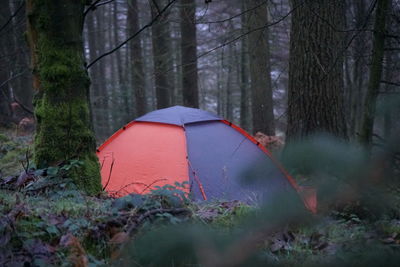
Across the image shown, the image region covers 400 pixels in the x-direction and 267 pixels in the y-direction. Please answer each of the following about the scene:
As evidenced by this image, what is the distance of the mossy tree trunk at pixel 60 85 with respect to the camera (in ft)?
10.9

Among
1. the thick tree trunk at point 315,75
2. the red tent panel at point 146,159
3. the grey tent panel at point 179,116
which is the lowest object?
the red tent panel at point 146,159

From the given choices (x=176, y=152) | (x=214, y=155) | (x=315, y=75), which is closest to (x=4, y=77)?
(x=176, y=152)

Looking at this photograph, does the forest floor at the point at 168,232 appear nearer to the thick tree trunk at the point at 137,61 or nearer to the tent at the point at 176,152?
the tent at the point at 176,152

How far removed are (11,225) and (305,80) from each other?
12.3 feet

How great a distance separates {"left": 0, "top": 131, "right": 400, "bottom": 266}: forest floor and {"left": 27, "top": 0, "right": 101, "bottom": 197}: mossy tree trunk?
210 mm

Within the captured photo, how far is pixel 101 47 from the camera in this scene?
20.7m

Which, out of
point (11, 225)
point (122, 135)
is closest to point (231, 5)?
point (122, 135)

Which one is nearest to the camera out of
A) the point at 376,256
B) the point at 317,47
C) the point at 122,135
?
the point at 376,256

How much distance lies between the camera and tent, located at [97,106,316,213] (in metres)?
4.71

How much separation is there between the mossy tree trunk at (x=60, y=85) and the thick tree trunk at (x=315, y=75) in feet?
8.24

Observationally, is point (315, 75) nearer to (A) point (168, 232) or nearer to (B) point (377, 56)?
(B) point (377, 56)

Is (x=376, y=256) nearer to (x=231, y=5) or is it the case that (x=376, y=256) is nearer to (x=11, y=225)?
(x=11, y=225)

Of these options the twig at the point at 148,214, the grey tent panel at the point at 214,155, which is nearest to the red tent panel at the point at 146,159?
the grey tent panel at the point at 214,155

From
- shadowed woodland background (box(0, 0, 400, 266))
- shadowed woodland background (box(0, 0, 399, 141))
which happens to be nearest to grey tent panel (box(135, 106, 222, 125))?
shadowed woodland background (box(0, 0, 399, 141))
